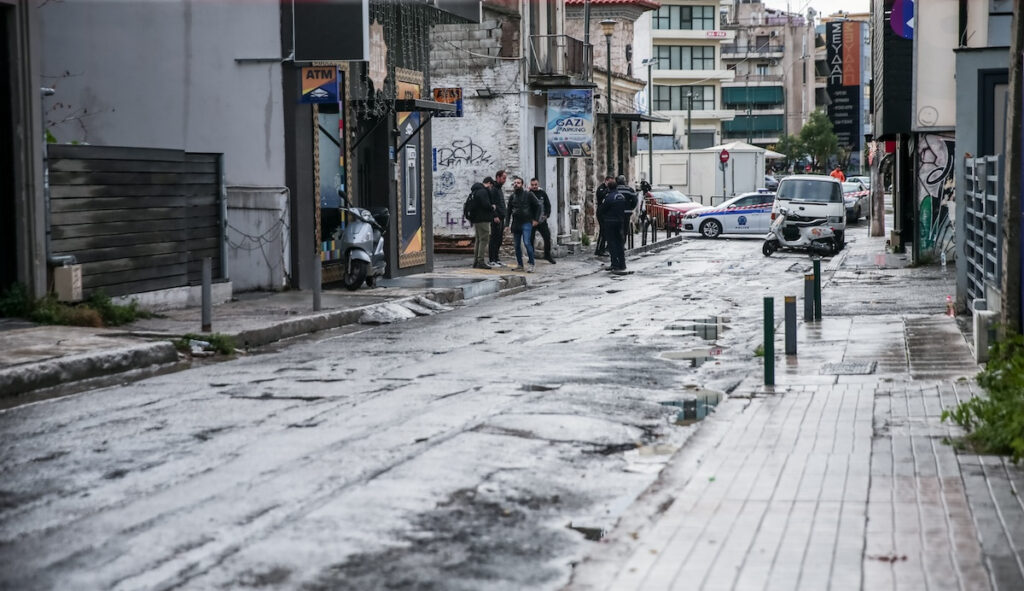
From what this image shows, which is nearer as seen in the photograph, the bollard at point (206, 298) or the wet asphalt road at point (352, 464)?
the wet asphalt road at point (352, 464)

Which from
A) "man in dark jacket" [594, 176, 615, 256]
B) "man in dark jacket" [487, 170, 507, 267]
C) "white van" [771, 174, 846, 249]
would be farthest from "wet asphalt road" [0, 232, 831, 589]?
"white van" [771, 174, 846, 249]

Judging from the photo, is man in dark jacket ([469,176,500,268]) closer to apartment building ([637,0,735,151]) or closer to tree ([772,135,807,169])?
apartment building ([637,0,735,151])

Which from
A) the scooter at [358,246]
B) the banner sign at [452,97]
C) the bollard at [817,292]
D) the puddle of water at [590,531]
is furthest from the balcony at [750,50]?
the puddle of water at [590,531]

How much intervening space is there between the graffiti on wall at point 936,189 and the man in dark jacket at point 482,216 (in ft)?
28.1

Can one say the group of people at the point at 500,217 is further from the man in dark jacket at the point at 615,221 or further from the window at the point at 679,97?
the window at the point at 679,97

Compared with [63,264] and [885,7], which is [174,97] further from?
[885,7]

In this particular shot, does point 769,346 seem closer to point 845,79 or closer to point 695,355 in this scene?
point 695,355

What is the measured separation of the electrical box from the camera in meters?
15.4

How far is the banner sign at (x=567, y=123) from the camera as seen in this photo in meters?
34.6

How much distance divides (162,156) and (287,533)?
12239mm

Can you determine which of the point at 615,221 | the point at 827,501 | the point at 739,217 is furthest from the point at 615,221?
the point at 827,501

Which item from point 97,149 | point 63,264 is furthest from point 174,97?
point 63,264

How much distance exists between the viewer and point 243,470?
25.3ft

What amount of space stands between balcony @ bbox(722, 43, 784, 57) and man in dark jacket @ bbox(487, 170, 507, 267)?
9822 centimetres
